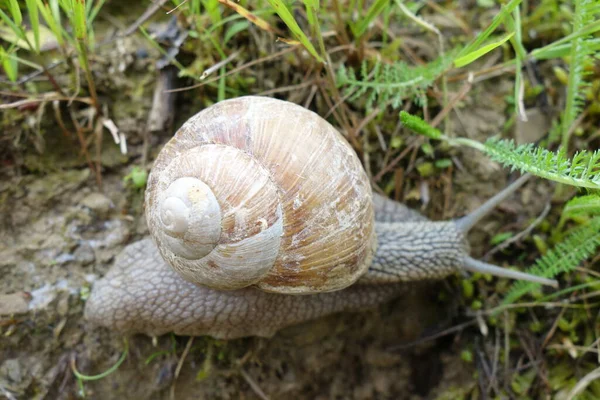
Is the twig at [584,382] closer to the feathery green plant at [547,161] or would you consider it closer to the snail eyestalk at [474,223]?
the snail eyestalk at [474,223]

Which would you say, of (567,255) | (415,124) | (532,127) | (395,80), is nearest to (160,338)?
(415,124)

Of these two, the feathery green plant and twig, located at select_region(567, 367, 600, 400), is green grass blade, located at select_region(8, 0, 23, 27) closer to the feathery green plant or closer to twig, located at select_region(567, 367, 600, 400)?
the feathery green plant

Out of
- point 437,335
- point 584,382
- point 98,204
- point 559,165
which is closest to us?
point 559,165

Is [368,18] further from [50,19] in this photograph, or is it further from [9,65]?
[9,65]

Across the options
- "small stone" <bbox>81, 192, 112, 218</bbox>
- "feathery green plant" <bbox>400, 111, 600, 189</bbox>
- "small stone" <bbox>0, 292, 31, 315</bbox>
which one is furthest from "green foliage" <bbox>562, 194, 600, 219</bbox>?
"small stone" <bbox>0, 292, 31, 315</bbox>

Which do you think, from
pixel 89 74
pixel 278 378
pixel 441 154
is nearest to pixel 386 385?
pixel 278 378

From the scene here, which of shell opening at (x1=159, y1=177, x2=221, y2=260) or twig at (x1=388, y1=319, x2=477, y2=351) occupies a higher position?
Result: shell opening at (x1=159, y1=177, x2=221, y2=260)
